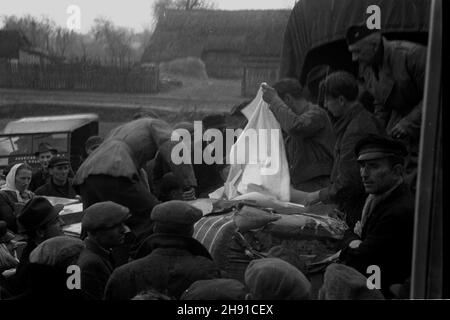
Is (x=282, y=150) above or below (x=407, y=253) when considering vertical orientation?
above

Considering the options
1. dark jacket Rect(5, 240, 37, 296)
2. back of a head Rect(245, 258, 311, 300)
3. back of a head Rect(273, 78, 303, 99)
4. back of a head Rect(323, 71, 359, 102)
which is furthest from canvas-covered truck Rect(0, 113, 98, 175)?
back of a head Rect(245, 258, 311, 300)

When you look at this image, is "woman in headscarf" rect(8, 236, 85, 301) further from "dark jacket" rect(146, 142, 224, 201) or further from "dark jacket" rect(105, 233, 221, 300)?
"dark jacket" rect(146, 142, 224, 201)

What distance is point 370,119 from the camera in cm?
335

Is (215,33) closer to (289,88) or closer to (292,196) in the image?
(289,88)

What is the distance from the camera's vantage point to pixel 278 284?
2.88m

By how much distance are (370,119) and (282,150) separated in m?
0.38

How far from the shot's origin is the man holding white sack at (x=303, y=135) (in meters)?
3.47

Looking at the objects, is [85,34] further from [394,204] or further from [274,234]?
[394,204]

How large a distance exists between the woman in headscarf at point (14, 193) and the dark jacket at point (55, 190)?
0.06 metres

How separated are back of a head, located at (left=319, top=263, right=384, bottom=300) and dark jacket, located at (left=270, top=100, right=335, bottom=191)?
57 centimetres

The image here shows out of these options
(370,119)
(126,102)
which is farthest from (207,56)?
(370,119)

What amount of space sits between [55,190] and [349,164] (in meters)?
1.44

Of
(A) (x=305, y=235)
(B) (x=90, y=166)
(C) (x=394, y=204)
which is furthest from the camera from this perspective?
(B) (x=90, y=166)
